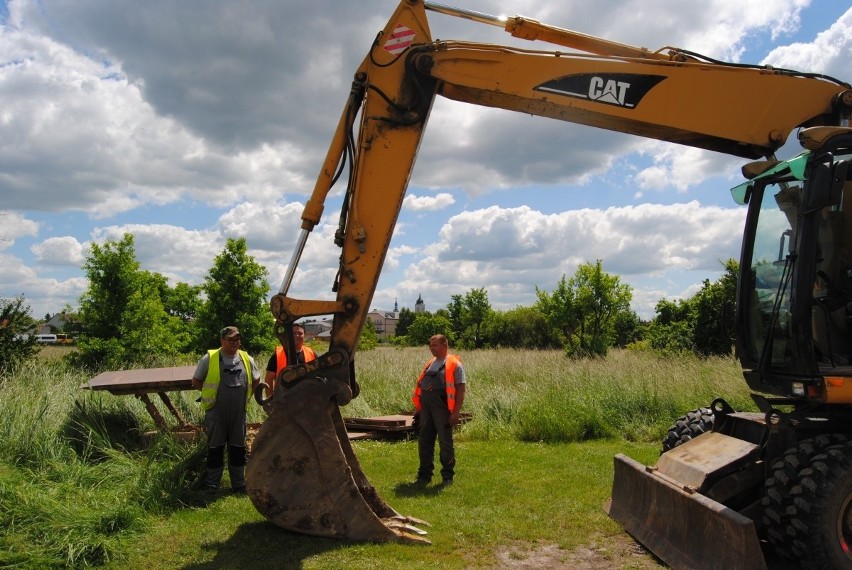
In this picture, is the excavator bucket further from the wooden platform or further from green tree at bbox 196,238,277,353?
green tree at bbox 196,238,277,353

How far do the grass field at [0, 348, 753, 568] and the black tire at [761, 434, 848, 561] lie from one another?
1.01 m

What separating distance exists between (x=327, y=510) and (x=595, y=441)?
6580mm

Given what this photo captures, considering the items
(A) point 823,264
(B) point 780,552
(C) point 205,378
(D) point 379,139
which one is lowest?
(B) point 780,552

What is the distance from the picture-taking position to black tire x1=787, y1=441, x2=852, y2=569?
4543 mm

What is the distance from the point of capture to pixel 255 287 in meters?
20.4

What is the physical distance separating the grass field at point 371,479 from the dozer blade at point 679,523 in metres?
0.20

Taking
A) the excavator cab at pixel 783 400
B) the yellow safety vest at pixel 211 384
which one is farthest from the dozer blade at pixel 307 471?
the excavator cab at pixel 783 400

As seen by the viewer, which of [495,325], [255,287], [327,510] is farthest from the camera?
[495,325]

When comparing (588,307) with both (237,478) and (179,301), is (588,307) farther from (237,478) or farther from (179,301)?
(179,301)

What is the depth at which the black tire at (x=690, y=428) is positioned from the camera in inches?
254

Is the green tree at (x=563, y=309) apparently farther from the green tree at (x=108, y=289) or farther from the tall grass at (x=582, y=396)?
the green tree at (x=108, y=289)

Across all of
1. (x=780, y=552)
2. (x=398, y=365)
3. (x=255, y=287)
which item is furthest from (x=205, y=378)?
(x=255, y=287)

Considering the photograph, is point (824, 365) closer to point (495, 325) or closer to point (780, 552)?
point (780, 552)

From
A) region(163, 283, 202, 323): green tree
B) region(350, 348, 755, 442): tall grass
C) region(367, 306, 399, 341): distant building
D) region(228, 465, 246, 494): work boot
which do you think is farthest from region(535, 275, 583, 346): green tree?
region(367, 306, 399, 341): distant building
